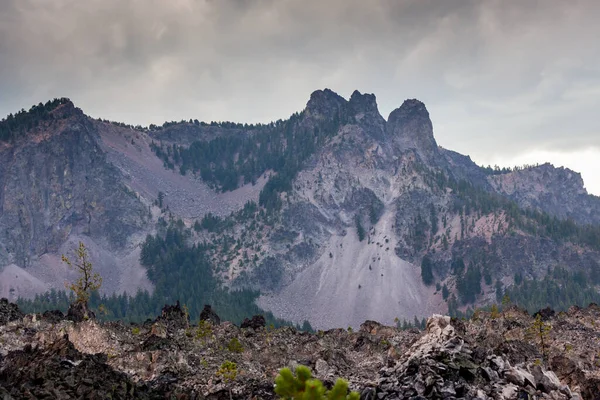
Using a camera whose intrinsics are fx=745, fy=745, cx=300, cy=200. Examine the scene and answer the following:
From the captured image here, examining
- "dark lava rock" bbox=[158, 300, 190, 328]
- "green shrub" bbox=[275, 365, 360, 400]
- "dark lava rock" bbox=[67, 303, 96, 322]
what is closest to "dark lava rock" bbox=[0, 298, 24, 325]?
"dark lava rock" bbox=[67, 303, 96, 322]

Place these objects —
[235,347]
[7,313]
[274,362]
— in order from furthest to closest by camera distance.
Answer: [7,313] < [235,347] < [274,362]

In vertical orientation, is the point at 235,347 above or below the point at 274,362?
above

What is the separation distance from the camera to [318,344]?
8388cm

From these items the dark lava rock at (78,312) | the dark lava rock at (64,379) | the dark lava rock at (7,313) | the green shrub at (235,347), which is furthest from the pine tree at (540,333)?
the dark lava rock at (7,313)

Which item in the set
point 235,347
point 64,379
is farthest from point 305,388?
point 235,347

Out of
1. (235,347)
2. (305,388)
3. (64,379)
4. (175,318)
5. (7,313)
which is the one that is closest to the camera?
(305,388)

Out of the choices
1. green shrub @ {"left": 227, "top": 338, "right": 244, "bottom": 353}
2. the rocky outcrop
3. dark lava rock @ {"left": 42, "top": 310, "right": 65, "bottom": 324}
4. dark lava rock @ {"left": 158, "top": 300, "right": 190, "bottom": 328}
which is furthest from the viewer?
dark lava rock @ {"left": 158, "top": 300, "right": 190, "bottom": 328}

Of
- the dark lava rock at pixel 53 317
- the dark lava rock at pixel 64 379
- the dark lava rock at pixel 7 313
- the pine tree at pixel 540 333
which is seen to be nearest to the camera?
the dark lava rock at pixel 64 379

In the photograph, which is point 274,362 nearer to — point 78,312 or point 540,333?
point 540,333

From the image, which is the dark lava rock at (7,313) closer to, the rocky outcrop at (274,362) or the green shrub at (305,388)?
the rocky outcrop at (274,362)

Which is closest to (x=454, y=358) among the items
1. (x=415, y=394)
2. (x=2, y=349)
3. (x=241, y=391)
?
(x=415, y=394)

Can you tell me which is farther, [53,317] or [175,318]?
[175,318]

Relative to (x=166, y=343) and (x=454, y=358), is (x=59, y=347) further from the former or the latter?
(x=454, y=358)

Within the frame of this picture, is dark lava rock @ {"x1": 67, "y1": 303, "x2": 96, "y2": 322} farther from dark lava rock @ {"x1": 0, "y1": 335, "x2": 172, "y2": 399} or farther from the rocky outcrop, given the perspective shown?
dark lava rock @ {"x1": 0, "y1": 335, "x2": 172, "y2": 399}
